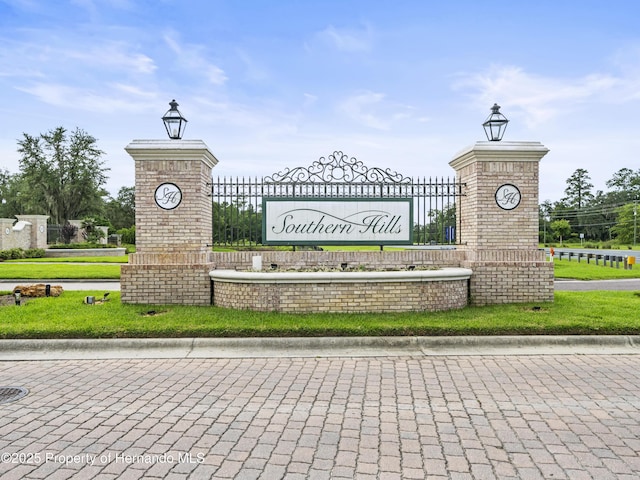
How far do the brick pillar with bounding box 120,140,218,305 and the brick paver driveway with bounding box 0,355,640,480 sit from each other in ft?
9.05

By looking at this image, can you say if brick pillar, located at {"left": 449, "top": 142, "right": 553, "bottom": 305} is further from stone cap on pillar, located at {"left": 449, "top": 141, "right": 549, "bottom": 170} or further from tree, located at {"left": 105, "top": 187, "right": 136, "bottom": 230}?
tree, located at {"left": 105, "top": 187, "right": 136, "bottom": 230}

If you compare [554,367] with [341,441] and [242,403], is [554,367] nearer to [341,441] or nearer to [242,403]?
[341,441]

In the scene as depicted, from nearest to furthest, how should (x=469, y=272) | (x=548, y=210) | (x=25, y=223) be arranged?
(x=469, y=272) → (x=25, y=223) → (x=548, y=210)

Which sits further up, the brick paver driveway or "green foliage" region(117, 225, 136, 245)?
"green foliage" region(117, 225, 136, 245)

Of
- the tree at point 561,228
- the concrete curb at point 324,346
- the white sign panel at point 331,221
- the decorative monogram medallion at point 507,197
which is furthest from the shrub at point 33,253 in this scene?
the tree at point 561,228

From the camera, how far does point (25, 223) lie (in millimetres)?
32031

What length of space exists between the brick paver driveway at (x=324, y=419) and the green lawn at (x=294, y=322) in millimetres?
811

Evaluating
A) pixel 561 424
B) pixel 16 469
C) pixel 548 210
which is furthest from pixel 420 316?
pixel 548 210

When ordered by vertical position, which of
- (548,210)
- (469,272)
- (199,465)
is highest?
(548,210)

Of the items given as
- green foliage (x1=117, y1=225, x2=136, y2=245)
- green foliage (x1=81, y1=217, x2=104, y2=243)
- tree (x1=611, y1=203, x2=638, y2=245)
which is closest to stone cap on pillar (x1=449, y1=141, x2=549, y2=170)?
green foliage (x1=81, y1=217, x2=104, y2=243)

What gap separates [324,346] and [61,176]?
161 feet

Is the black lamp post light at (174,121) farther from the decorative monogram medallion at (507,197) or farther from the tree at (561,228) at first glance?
the tree at (561,228)

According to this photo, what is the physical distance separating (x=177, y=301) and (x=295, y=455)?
5.94 m

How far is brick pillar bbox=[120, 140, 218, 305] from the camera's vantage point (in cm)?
894
